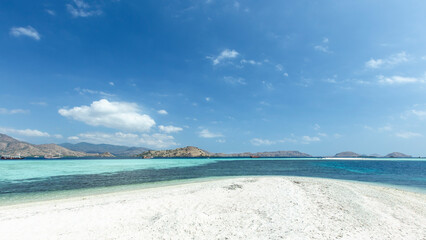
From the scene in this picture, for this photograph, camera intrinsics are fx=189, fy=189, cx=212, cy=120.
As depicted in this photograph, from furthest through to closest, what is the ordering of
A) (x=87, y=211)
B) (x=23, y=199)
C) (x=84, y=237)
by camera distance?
1. (x=23, y=199)
2. (x=87, y=211)
3. (x=84, y=237)

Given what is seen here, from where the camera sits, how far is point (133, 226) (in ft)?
35.6

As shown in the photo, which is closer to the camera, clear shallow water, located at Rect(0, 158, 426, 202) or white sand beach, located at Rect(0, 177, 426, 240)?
white sand beach, located at Rect(0, 177, 426, 240)

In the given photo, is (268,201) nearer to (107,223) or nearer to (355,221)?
(355,221)

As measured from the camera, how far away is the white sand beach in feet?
31.8

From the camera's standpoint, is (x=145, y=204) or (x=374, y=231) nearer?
(x=374, y=231)

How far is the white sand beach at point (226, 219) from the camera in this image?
9.70 metres

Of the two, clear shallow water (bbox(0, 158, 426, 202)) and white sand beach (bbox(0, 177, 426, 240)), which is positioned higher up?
white sand beach (bbox(0, 177, 426, 240))

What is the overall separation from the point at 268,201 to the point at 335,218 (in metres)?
5.00

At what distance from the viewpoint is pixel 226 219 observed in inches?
461

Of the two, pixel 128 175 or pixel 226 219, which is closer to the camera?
pixel 226 219

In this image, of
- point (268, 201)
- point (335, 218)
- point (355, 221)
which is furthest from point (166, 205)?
point (355, 221)

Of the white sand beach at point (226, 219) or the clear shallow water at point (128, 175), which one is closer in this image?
the white sand beach at point (226, 219)

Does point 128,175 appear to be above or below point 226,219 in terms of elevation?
below

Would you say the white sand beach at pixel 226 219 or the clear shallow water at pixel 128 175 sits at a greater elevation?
the white sand beach at pixel 226 219
